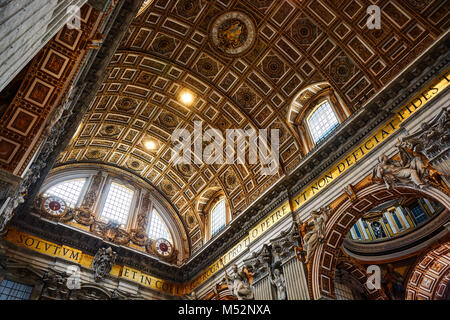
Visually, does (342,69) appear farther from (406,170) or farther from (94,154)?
(94,154)

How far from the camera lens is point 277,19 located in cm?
1374

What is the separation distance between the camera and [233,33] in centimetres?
1439

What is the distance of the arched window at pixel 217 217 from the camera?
18.0 m

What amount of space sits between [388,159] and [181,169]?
38.3 feet

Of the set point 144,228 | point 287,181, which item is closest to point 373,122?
point 287,181

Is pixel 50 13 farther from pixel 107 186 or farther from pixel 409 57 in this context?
pixel 107 186

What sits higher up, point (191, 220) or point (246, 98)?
point (246, 98)

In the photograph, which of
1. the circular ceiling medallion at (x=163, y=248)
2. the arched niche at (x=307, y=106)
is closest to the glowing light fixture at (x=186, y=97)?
the arched niche at (x=307, y=106)

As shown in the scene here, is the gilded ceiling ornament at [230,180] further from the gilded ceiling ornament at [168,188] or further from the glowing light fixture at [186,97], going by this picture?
the glowing light fixture at [186,97]

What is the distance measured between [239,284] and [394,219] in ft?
31.1

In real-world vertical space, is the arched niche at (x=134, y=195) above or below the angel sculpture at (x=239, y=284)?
above

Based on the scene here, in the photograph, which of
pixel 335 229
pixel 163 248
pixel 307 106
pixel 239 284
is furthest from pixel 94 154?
pixel 335 229

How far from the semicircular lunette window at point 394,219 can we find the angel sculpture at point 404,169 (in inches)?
298
